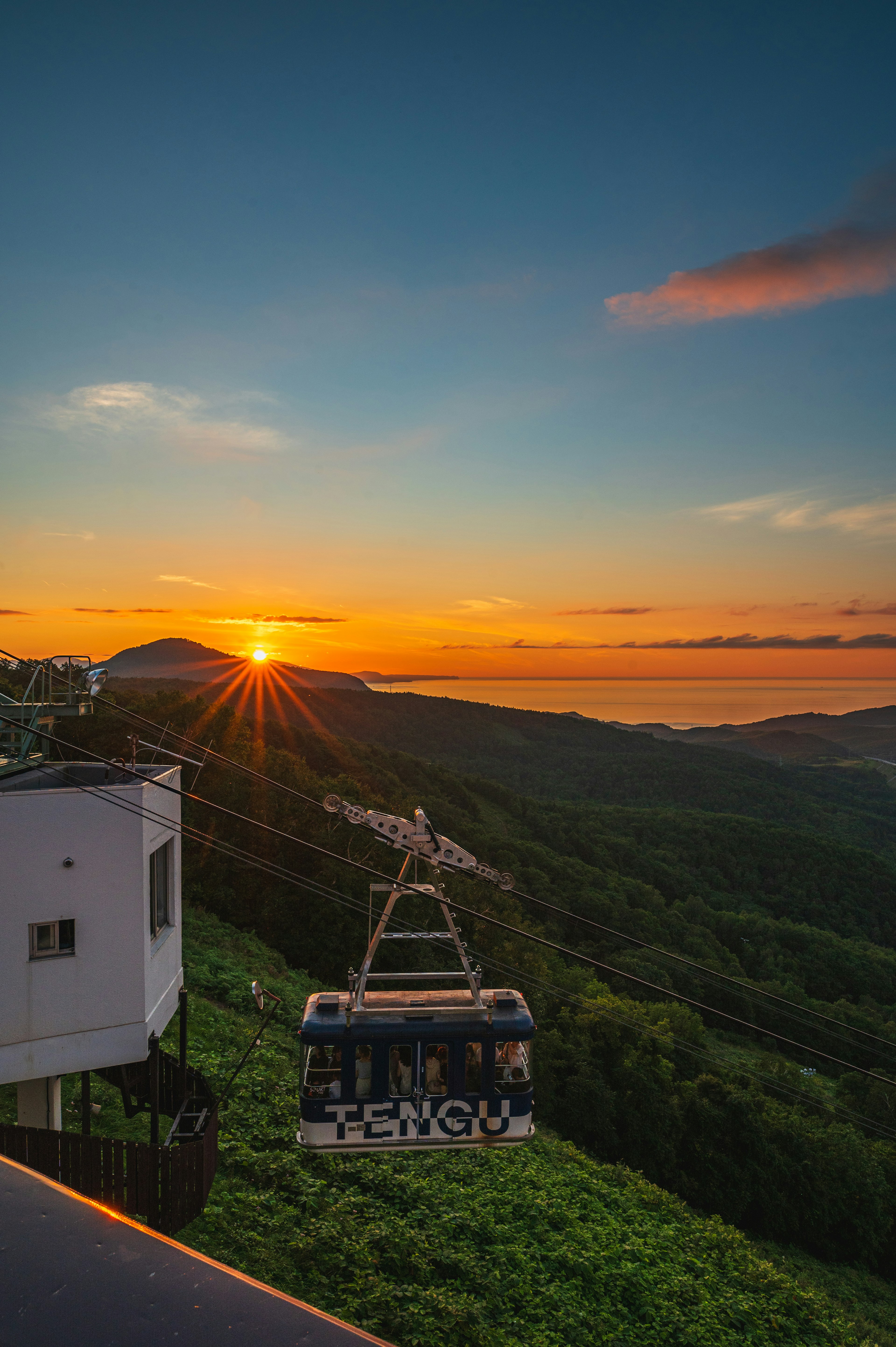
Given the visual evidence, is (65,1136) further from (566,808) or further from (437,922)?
(566,808)

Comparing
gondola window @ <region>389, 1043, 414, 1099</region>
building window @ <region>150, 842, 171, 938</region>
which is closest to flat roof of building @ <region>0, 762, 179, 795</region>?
building window @ <region>150, 842, 171, 938</region>

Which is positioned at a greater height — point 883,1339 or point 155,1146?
point 155,1146

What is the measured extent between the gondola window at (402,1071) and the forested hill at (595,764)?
102018mm

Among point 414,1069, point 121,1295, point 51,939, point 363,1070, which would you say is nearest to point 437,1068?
point 414,1069

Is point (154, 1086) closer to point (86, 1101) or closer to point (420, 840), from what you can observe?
point (86, 1101)

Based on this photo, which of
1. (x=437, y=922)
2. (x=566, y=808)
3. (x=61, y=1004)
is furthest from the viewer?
(x=566, y=808)

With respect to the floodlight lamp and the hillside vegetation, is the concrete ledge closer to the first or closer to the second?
the floodlight lamp

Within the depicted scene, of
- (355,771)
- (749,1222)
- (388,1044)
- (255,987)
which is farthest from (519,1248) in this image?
(355,771)

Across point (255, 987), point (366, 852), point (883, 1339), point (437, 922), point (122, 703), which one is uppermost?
point (122, 703)

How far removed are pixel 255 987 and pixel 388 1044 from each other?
102 inches

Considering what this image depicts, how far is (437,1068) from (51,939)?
21.5ft

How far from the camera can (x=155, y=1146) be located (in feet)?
32.8

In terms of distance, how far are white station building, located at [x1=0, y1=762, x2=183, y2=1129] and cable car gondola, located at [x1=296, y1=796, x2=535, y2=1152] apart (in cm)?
304

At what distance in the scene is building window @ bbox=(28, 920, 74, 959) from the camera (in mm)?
10789
